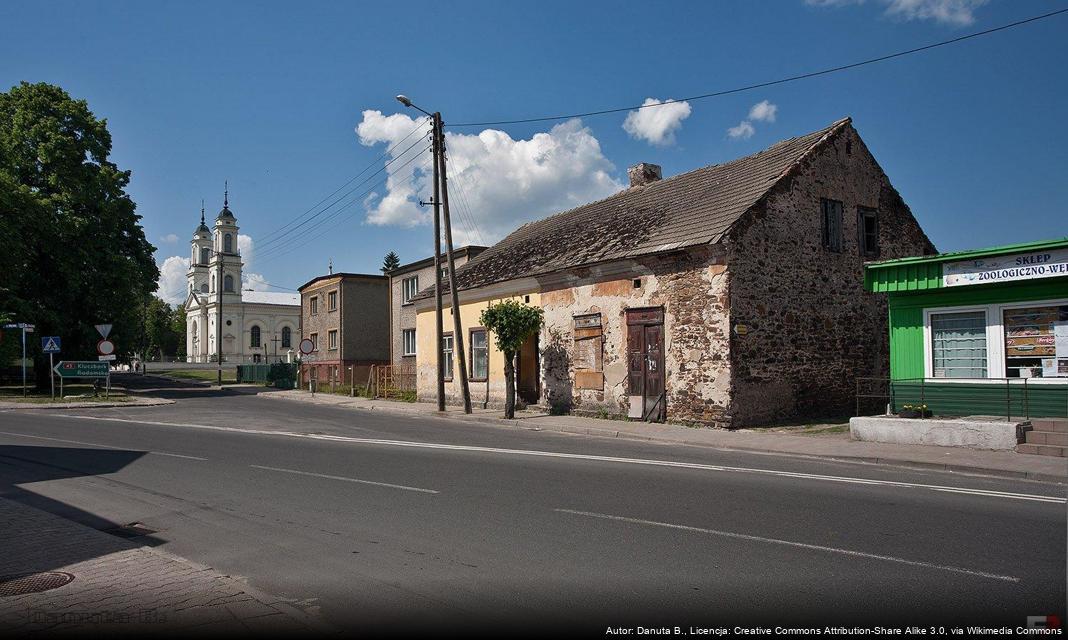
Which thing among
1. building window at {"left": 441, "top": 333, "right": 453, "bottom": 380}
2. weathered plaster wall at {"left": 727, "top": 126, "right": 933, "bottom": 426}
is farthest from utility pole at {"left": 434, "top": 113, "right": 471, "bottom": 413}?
weathered plaster wall at {"left": 727, "top": 126, "right": 933, "bottom": 426}

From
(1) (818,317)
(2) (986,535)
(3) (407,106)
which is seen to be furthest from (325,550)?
(3) (407,106)

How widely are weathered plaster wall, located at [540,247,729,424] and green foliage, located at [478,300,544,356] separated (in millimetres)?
1223

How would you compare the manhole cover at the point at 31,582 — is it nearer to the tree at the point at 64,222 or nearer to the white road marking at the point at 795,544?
the white road marking at the point at 795,544

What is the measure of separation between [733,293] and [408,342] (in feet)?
82.2

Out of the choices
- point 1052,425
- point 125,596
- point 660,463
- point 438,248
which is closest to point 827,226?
point 1052,425

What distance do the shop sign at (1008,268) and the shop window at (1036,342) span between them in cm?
84

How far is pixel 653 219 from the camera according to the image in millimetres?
21781

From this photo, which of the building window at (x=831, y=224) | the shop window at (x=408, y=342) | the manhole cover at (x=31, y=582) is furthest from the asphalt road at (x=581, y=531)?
the shop window at (x=408, y=342)

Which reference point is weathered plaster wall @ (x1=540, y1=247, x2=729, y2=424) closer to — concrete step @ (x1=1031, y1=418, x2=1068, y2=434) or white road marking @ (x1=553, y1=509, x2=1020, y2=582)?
concrete step @ (x1=1031, y1=418, x2=1068, y2=434)

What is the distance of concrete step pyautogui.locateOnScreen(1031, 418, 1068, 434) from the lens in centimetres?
1232

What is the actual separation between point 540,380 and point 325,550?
17.0m

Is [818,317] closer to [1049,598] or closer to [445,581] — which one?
[1049,598]

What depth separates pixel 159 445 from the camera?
50.1 ft

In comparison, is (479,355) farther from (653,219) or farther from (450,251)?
(653,219)
